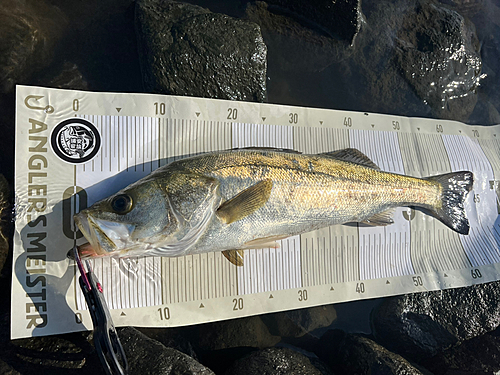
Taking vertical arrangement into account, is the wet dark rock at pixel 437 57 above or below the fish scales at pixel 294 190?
above

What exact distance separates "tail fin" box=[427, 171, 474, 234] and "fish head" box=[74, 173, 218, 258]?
232 cm

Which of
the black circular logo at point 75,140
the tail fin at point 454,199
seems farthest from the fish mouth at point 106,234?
the tail fin at point 454,199

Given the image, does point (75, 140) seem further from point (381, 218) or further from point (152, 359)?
point (381, 218)

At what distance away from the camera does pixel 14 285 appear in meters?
2.32

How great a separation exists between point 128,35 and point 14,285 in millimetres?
2527

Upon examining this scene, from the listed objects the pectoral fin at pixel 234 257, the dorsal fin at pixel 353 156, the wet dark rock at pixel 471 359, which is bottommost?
the wet dark rock at pixel 471 359

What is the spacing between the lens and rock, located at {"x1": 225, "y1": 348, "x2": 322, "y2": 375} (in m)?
2.67

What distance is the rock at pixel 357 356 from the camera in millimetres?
2811

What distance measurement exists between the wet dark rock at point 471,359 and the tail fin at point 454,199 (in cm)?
118

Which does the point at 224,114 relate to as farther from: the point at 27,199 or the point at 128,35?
the point at 27,199

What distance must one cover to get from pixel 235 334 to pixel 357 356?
4.01 ft

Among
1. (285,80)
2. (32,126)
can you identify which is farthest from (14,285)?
(285,80)

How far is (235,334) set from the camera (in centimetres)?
299

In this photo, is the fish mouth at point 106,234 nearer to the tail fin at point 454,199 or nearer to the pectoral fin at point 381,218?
the pectoral fin at point 381,218
